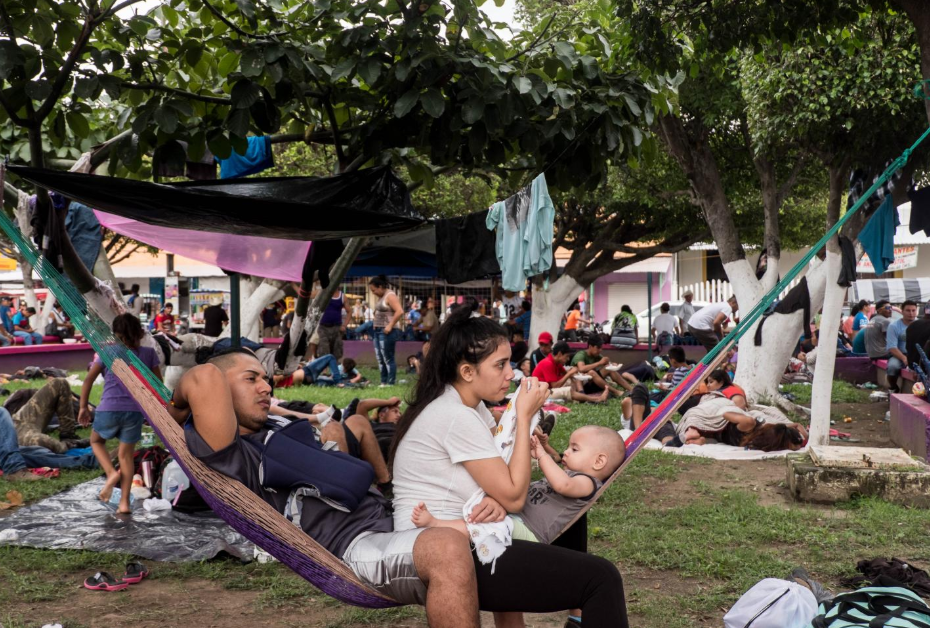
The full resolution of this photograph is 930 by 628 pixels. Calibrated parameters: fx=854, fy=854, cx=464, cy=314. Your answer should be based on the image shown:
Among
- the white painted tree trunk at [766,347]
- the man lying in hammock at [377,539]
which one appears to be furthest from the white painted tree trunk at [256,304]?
the man lying in hammock at [377,539]

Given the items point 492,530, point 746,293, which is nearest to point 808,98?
point 746,293

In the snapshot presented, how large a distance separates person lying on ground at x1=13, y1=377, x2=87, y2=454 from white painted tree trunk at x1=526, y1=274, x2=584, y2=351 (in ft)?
29.8

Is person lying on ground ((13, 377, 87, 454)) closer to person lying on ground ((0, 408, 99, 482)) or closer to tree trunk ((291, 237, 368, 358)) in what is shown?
person lying on ground ((0, 408, 99, 482))

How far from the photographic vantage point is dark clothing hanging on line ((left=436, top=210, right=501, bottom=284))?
18.8 feet

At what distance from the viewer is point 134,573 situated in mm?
3906

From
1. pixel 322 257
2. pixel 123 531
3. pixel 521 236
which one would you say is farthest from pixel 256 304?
pixel 123 531

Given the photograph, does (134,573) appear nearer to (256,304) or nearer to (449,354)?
(449,354)

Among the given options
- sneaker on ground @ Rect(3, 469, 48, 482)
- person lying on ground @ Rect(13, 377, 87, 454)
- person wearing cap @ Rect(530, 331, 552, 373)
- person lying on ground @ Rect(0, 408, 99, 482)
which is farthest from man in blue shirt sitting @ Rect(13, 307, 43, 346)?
sneaker on ground @ Rect(3, 469, 48, 482)

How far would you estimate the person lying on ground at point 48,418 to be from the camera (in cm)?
666

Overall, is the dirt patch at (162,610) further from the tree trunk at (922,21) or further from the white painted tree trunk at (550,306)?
the white painted tree trunk at (550,306)

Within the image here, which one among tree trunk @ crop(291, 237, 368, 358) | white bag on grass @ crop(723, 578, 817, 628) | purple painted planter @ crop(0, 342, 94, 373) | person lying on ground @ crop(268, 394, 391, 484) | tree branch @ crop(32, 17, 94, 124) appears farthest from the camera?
purple painted planter @ crop(0, 342, 94, 373)

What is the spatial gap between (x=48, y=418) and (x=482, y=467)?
5910mm

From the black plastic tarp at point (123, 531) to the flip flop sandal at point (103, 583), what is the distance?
1.22 ft

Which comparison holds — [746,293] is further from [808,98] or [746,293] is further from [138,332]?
[138,332]
